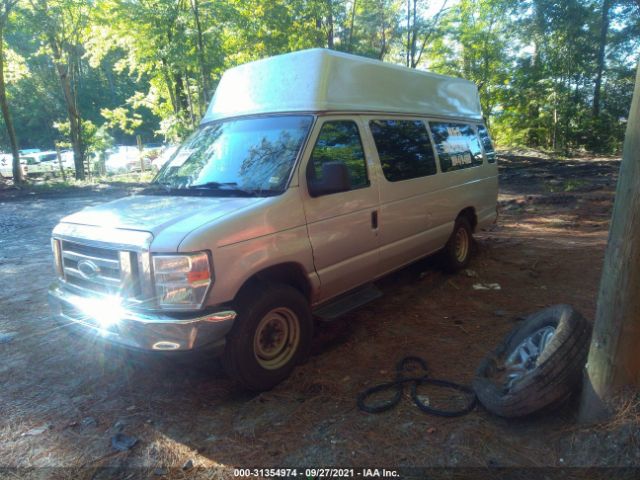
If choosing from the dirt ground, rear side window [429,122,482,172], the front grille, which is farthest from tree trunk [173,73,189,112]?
the front grille

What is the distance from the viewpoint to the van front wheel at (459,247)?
19.9 ft

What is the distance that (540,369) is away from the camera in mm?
2660

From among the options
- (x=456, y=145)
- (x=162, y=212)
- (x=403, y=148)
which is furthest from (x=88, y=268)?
(x=456, y=145)

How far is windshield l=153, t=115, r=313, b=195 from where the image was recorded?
3.73 meters

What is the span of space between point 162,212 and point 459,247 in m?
4.29

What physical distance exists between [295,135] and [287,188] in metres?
0.59

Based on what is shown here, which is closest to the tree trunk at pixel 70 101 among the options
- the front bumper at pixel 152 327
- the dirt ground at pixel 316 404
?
the dirt ground at pixel 316 404

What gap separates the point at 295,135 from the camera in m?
3.92

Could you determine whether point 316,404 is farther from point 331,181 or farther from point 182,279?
point 331,181

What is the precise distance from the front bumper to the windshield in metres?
1.12

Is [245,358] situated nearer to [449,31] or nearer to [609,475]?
[609,475]

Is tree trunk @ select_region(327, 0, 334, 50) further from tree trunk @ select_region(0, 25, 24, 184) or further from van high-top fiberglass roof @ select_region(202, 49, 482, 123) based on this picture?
van high-top fiberglass roof @ select_region(202, 49, 482, 123)

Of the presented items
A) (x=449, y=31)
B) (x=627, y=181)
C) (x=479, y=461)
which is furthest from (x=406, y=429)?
(x=449, y=31)

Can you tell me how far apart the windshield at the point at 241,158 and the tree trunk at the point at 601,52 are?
2628cm
